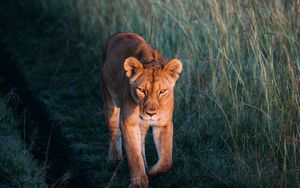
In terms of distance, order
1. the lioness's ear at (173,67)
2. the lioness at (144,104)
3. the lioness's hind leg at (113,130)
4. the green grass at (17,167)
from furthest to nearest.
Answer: the lioness's hind leg at (113,130)
the lioness's ear at (173,67)
the lioness at (144,104)
the green grass at (17,167)

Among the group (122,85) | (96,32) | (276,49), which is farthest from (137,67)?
(96,32)

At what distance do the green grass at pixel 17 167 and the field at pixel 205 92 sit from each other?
4 cm

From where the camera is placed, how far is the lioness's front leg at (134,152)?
5258 millimetres

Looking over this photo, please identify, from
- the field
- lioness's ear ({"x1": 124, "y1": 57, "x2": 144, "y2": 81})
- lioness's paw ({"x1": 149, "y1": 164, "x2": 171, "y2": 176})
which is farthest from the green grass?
lioness's ear ({"x1": 124, "y1": 57, "x2": 144, "y2": 81})

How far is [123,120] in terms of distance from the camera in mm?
5438

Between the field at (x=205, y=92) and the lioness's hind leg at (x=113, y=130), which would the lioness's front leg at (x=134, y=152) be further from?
the lioness's hind leg at (x=113, y=130)

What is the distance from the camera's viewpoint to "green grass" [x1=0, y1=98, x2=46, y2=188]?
5.11 metres

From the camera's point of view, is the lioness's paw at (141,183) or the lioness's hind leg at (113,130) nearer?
the lioness's paw at (141,183)

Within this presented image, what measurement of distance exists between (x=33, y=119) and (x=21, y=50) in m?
2.99

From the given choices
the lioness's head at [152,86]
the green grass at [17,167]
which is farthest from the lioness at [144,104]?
the green grass at [17,167]

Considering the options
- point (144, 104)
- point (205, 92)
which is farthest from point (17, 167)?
point (205, 92)

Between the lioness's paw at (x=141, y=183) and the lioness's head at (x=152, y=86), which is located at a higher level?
the lioness's head at (x=152, y=86)

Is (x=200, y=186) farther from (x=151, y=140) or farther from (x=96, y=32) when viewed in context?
(x=96, y=32)

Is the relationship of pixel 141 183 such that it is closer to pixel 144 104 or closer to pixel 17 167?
pixel 144 104
